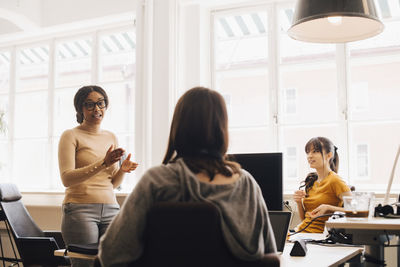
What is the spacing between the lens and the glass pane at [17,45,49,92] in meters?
5.62

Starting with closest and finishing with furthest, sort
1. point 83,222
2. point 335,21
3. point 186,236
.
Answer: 1. point 186,236
2. point 83,222
3. point 335,21

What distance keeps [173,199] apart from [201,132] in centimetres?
19

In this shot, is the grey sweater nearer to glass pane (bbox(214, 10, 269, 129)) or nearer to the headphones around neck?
the headphones around neck

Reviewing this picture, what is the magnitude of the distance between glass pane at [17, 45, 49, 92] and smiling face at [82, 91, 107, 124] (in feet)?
10.2

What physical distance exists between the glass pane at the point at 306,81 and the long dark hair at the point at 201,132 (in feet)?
9.79

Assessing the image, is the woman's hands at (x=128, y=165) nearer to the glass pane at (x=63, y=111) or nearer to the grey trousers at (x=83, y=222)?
the grey trousers at (x=83, y=222)

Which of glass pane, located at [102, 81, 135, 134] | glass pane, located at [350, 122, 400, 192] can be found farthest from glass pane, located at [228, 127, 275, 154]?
glass pane, located at [102, 81, 135, 134]

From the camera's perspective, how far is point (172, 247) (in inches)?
46.9

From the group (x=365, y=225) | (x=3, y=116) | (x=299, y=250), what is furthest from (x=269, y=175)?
(x=3, y=116)

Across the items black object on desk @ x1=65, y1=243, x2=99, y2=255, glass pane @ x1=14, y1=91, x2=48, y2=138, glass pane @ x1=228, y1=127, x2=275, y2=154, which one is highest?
glass pane @ x1=14, y1=91, x2=48, y2=138

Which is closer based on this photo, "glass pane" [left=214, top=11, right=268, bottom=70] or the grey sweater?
the grey sweater

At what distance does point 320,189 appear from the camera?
313cm

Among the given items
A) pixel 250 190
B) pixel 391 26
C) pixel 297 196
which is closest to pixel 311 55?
pixel 391 26

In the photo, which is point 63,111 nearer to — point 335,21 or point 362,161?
point 362,161
